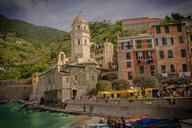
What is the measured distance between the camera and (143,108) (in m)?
19.4

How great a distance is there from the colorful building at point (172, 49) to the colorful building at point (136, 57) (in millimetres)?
1108

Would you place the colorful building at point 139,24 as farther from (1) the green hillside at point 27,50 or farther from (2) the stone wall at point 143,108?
(2) the stone wall at point 143,108

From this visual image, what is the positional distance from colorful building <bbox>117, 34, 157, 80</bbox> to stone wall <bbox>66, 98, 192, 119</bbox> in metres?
9.14

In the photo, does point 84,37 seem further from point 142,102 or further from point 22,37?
point 22,37

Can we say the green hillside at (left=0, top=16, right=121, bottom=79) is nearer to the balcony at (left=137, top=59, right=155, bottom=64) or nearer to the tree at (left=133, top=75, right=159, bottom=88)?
the balcony at (left=137, top=59, right=155, bottom=64)

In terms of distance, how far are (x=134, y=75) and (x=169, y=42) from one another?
786cm

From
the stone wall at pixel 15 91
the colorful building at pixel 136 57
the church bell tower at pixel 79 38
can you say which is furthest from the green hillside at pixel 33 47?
the colorful building at pixel 136 57

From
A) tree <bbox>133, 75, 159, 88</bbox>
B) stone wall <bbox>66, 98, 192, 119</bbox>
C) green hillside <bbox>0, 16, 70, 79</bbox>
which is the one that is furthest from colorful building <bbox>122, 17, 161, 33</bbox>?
stone wall <bbox>66, 98, 192, 119</bbox>

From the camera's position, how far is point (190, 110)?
48.1ft

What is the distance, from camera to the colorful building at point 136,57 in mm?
32844

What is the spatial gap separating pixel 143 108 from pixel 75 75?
2171cm

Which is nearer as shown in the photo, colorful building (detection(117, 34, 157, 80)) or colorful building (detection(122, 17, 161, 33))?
colorful building (detection(117, 34, 157, 80))

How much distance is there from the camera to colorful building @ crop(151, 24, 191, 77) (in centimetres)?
3097

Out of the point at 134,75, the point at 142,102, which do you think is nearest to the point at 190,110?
the point at 142,102
